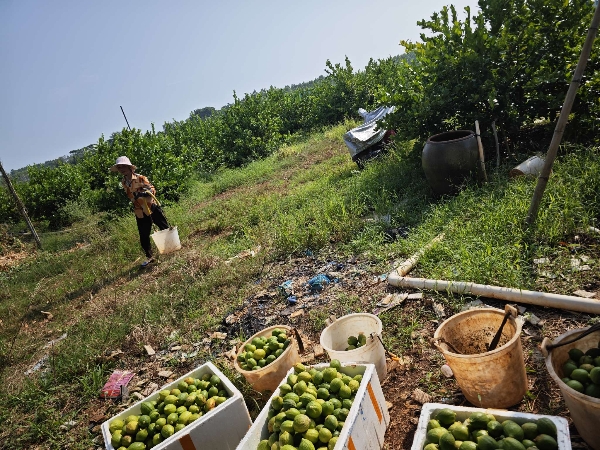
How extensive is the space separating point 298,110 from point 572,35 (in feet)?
57.6

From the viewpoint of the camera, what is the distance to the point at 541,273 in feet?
11.3

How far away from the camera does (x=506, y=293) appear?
3.26 meters

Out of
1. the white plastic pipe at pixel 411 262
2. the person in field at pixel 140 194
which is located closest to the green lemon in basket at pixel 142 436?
the white plastic pipe at pixel 411 262

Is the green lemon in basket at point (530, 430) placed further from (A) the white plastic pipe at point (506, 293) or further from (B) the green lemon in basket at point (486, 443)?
(A) the white plastic pipe at point (506, 293)

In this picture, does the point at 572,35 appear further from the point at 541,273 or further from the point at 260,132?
the point at 260,132

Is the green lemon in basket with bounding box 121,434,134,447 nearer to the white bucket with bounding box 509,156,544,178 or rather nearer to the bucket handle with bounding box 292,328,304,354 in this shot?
the bucket handle with bounding box 292,328,304,354

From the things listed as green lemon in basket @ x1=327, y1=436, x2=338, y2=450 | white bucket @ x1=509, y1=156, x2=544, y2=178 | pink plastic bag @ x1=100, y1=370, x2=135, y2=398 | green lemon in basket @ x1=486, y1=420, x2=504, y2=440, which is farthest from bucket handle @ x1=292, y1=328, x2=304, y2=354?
white bucket @ x1=509, y1=156, x2=544, y2=178

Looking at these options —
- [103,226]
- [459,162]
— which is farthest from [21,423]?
[103,226]

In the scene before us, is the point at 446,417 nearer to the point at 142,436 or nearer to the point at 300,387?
the point at 300,387

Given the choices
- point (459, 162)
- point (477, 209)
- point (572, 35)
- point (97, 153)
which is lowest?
point (477, 209)

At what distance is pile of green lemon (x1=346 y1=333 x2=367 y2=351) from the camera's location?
2992 mm

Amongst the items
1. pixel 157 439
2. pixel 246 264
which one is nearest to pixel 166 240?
pixel 246 264

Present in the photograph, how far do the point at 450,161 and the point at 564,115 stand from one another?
91.5 inches

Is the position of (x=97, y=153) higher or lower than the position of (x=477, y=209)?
higher
